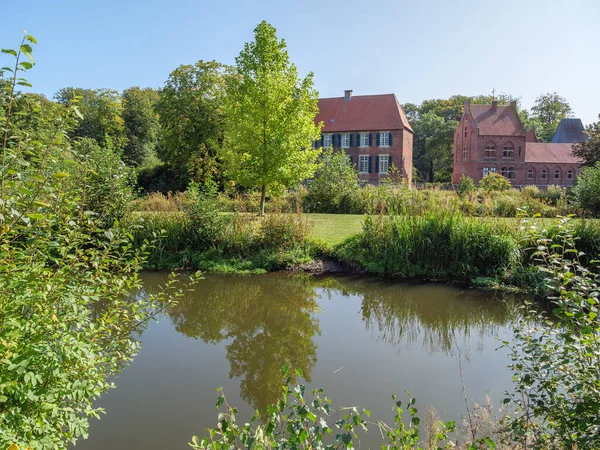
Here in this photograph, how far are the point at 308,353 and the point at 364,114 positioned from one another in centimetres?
3817

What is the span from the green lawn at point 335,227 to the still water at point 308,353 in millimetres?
3140

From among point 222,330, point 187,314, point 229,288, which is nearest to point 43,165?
point 222,330

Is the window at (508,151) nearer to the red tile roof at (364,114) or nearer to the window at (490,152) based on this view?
the window at (490,152)

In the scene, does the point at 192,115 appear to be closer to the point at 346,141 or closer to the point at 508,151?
the point at 346,141

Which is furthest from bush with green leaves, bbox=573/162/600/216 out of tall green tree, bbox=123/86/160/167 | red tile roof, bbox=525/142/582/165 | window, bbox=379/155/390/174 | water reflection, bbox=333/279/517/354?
tall green tree, bbox=123/86/160/167

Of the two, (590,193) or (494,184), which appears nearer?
(590,193)

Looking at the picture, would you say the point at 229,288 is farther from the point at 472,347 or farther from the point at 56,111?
the point at 56,111

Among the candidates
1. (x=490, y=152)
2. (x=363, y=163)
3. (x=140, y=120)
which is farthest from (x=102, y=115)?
(x=490, y=152)

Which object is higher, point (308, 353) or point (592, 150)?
point (592, 150)

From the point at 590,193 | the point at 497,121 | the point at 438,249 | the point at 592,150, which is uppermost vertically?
the point at 497,121

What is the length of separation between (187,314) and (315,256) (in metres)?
4.62

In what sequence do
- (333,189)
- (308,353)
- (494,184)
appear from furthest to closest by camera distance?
(494,184) < (333,189) < (308,353)

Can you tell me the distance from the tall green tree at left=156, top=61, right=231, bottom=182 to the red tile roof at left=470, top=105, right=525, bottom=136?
26.7 m

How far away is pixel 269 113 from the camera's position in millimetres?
15336
